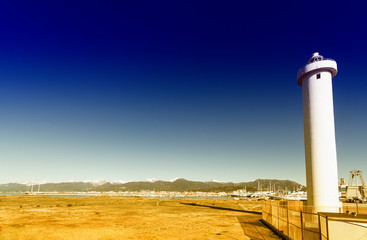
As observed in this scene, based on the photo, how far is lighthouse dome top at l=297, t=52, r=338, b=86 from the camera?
23.8 meters

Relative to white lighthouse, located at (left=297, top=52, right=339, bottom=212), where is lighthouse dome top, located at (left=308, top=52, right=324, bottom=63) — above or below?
above

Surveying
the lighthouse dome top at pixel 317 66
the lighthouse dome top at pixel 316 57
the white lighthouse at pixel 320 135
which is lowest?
the white lighthouse at pixel 320 135

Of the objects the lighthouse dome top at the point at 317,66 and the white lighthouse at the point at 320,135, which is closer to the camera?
the white lighthouse at the point at 320,135

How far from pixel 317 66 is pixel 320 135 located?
6.86 metres

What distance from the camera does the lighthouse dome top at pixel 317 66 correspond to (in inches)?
935

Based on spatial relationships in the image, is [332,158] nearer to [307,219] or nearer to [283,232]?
[307,219]

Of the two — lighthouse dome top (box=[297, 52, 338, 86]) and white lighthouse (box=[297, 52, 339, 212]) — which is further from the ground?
lighthouse dome top (box=[297, 52, 338, 86])

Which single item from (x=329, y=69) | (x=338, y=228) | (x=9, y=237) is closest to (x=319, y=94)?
(x=329, y=69)

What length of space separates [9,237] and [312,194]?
24371 millimetres

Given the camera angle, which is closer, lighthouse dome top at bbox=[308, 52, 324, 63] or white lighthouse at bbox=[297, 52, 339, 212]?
white lighthouse at bbox=[297, 52, 339, 212]

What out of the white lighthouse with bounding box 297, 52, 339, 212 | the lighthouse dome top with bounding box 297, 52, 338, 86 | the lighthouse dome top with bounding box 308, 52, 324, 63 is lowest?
the white lighthouse with bounding box 297, 52, 339, 212

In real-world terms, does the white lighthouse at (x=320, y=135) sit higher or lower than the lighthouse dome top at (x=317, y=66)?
lower

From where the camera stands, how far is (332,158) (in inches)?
873

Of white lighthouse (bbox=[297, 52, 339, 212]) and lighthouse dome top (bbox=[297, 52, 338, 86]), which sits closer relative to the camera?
white lighthouse (bbox=[297, 52, 339, 212])
